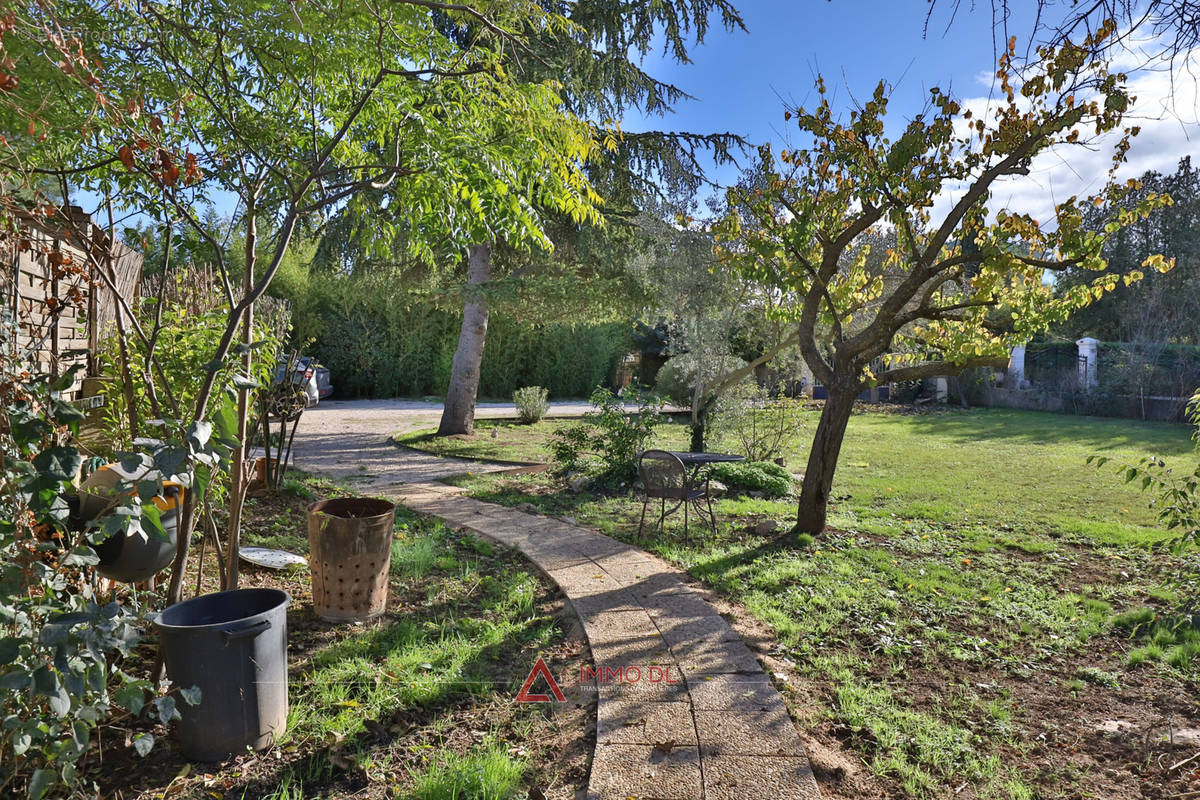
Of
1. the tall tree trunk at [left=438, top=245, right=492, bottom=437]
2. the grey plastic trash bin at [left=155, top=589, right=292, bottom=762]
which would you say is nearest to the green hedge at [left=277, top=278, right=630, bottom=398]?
the tall tree trunk at [left=438, top=245, right=492, bottom=437]

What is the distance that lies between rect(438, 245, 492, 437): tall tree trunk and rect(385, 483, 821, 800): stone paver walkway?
23.6 feet

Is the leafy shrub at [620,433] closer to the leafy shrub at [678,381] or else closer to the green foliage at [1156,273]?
the leafy shrub at [678,381]

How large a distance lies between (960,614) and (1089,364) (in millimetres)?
17783

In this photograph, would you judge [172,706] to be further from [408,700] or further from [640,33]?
[640,33]

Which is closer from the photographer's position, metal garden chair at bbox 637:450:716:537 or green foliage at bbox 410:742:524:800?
green foliage at bbox 410:742:524:800

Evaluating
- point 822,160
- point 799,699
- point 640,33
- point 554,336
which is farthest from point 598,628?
point 554,336

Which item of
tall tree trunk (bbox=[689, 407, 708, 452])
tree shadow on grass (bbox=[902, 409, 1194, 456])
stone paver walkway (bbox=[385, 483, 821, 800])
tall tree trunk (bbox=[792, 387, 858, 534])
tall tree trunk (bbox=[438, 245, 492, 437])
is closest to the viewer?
stone paver walkway (bbox=[385, 483, 821, 800])

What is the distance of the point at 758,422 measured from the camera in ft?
31.5

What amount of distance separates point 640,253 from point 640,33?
10.6ft

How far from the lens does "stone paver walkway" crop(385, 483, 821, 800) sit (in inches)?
93.8

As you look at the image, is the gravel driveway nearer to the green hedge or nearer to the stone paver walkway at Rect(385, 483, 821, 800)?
the green hedge

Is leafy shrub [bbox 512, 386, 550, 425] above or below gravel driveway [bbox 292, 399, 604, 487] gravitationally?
above

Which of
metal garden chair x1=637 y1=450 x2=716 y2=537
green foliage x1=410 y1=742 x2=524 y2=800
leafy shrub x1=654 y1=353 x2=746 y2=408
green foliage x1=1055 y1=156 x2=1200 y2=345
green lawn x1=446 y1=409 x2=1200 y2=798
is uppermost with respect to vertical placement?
green foliage x1=1055 y1=156 x2=1200 y2=345

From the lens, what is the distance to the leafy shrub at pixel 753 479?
781 cm
